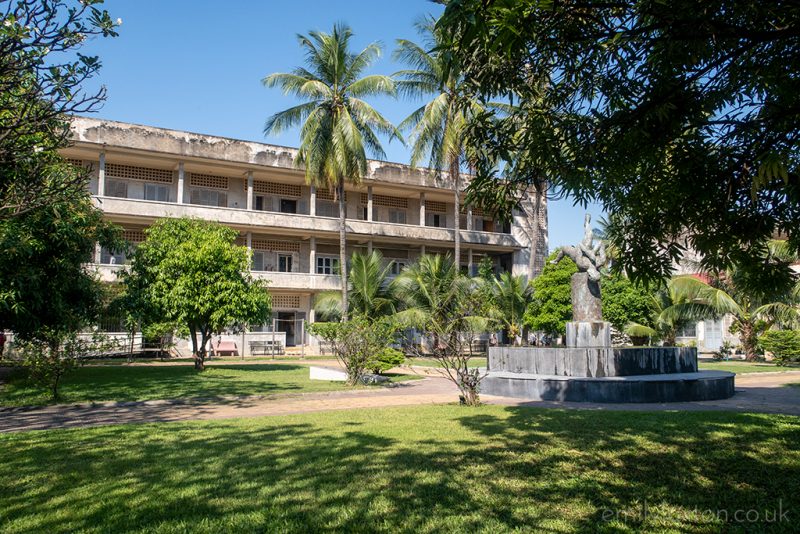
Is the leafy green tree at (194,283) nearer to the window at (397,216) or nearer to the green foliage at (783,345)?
the window at (397,216)

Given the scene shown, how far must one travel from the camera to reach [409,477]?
186 inches

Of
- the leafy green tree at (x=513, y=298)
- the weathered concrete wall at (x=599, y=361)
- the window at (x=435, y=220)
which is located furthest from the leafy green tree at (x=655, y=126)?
the window at (x=435, y=220)

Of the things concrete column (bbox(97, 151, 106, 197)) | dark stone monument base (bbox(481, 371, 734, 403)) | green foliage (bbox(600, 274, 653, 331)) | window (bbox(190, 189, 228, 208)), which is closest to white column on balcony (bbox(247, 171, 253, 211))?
window (bbox(190, 189, 228, 208))

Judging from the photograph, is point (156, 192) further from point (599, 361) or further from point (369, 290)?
point (599, 361)

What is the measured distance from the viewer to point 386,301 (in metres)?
26.5

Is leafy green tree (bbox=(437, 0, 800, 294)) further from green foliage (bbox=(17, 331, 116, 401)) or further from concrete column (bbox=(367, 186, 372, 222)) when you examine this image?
concrete column (bbox=(367, 186, 372, 222))

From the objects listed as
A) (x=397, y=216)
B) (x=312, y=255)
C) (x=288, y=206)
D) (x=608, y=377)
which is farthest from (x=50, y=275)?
(x=397, y=216)

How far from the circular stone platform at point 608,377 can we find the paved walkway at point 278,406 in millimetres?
316

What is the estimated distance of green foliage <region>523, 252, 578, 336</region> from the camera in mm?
26766

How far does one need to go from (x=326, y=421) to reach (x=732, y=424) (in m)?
5.08

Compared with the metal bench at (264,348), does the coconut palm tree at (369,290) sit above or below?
above

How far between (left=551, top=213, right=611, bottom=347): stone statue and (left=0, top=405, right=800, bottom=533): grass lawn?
4.92 metres

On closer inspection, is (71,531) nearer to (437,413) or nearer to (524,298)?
(437,413)

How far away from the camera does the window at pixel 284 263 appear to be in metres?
34.9
